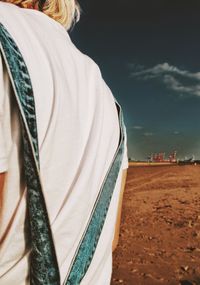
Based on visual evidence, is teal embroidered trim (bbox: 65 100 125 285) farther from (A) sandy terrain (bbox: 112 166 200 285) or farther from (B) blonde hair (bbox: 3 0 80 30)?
(A) sandy terrain (bbox: 112 166 200 285)

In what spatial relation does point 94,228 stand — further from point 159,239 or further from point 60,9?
point 159,239

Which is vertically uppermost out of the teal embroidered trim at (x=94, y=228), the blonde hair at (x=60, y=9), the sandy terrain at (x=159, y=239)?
the blonde hair at (x=60, y=9)

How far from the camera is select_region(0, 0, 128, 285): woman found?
936 mm

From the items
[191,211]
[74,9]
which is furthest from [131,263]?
[74,9]

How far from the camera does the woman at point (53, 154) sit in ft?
3.07

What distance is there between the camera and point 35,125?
0.94 metres

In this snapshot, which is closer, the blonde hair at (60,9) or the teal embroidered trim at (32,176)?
the teal embroidered trim at (32,176)

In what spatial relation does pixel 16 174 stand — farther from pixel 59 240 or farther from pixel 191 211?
pixel 191 211

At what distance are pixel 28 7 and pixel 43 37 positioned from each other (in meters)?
0.22

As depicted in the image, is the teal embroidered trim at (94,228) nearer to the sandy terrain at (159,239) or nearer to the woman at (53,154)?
the woman at (53,154)

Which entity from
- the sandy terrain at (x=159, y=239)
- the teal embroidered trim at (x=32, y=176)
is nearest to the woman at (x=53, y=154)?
the teal embroidered trim at (x=32, y=176)

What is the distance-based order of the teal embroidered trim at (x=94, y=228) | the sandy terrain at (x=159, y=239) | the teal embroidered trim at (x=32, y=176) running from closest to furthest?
the teal embroidered trim at (x=32, y=176) < the teal embroidered trim at (x=94, y=228) < the sandy terrain at (x=159, y=239)

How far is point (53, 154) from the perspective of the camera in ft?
3.44

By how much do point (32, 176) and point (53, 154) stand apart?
4.9 inches
